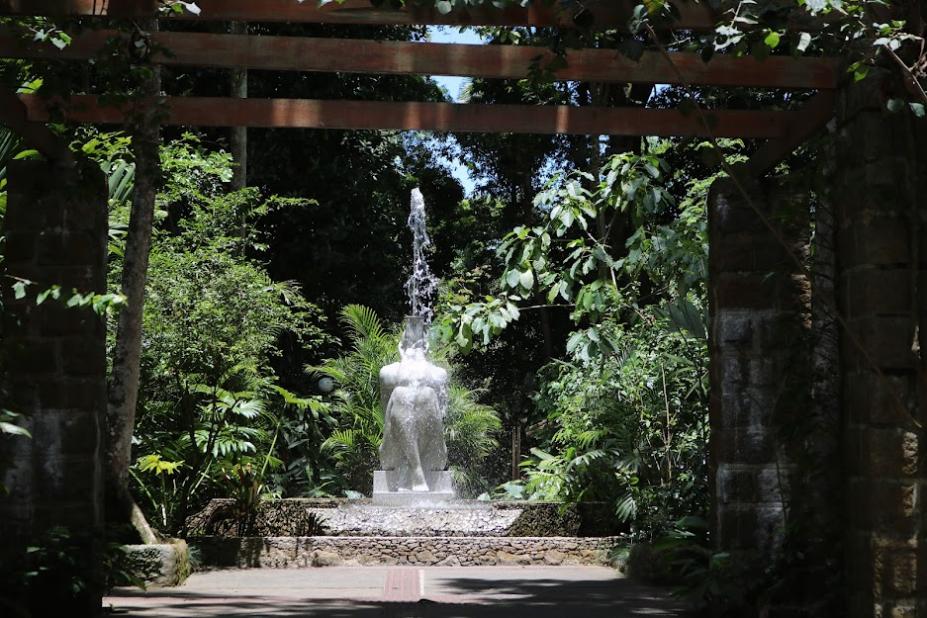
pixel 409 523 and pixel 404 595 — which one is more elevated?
pixel 409 523

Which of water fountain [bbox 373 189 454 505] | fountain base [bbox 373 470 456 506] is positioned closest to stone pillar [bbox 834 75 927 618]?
fountain base [bbox 373 470 456 506]

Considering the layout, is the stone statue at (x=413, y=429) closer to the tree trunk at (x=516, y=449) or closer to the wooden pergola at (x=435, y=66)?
the wooden pergola at (x=435, y=66)

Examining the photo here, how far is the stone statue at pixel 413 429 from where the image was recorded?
14273 mm

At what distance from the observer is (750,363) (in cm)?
809

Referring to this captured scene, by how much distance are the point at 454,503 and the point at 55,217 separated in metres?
7.47

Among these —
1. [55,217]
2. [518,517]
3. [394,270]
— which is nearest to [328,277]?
[394,270]

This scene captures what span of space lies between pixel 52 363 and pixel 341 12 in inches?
109

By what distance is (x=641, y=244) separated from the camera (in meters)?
11.5

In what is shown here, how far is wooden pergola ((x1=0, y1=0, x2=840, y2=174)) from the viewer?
6.02 m

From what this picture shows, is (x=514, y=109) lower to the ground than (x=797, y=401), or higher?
higher

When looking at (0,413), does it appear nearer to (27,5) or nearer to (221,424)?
(27,5)

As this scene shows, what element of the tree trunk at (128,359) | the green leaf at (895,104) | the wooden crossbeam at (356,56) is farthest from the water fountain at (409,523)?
the green leaf at (895,104)

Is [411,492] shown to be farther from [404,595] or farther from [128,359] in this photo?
[404,595]

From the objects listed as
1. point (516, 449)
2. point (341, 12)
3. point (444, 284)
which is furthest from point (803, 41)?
point (516, 449)
